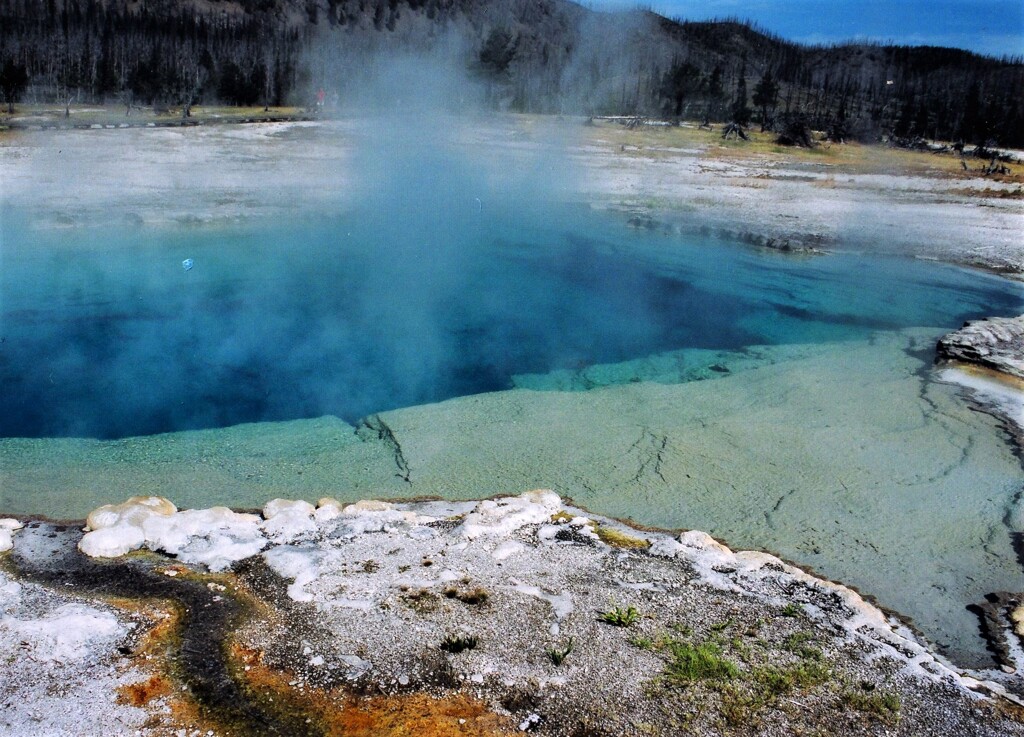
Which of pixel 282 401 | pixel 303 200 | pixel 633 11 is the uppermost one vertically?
pixel 633 11

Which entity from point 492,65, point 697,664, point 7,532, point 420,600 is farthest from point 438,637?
point 492,65

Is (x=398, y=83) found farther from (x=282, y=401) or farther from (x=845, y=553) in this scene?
(x=845, y=553)

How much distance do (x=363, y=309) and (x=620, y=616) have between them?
408 cm

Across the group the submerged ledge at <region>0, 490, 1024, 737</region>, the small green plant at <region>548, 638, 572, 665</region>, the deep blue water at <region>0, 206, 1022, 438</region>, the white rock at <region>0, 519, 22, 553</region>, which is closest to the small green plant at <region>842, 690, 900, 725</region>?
the submerged ledge at <region>0, 490, 1024, 737</region>

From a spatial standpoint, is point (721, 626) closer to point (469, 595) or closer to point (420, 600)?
point (469, 595)

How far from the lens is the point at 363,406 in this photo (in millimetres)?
4285

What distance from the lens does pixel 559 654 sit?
2160 mm

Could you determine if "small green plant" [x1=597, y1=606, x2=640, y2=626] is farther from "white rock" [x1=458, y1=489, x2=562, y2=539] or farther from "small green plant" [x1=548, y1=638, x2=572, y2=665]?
"white rock" [x1=458, y1=489, x2=562, y2=539]

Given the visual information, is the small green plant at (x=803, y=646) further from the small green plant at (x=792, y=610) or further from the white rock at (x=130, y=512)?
the white rock at (x=130, y=512)

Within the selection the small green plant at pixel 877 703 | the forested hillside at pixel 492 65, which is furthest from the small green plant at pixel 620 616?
the forested hillside at pixel 492 65

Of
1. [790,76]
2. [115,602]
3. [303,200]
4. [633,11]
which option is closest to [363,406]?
[115,602]

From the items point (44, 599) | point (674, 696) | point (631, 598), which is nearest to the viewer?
point (674, 696)

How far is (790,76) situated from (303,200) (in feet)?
Result: 97.5

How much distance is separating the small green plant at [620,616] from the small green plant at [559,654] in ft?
0.55
